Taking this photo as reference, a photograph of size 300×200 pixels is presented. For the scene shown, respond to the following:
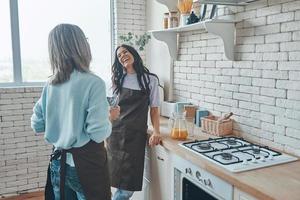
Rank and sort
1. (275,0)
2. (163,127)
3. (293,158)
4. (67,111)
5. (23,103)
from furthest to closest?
(23,103) → (163,127) → (275,0) → (293,158) → (67,111)

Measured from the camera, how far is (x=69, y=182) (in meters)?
1.67

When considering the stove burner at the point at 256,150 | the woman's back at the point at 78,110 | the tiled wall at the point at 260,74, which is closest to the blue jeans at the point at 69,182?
the woman's back at the point at 78,110

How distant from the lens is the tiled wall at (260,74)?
1710mm

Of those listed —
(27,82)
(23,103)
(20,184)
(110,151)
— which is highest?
(27,82)

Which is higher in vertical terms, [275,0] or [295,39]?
[275,0]

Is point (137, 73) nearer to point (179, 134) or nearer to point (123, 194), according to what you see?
point (179, 134)

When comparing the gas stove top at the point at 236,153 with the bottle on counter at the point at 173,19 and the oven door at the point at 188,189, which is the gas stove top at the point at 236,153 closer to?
the oven door at the point at 188,189

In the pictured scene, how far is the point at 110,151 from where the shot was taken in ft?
7.42

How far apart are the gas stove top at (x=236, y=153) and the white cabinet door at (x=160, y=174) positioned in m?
0.23

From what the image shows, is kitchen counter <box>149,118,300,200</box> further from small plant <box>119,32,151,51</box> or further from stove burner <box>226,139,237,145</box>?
small plant <box>119,32,151,51</box>

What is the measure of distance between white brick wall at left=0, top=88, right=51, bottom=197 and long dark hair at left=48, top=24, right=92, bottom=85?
157 centimetres

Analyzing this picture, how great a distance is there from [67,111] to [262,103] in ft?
3.93

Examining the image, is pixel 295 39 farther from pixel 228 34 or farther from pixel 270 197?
pixel 270 197

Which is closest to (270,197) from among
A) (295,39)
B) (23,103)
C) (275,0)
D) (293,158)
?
(293,158)
